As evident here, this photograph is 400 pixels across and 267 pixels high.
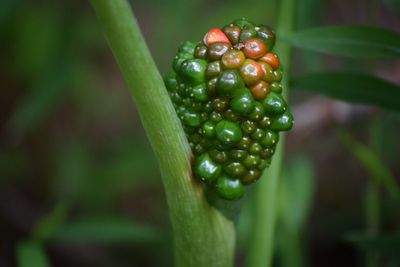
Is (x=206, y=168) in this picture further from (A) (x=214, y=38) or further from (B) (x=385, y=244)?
(B) (x=385, y=244)

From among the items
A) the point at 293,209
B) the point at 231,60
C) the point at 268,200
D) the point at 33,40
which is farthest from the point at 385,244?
the point at 33,40

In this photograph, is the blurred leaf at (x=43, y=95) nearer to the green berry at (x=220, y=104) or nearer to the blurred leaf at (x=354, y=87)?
the blurred leaf at (x=354, y=87)

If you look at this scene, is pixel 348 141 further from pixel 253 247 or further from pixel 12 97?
pixel 12 97

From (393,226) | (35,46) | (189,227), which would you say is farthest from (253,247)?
(35,46)

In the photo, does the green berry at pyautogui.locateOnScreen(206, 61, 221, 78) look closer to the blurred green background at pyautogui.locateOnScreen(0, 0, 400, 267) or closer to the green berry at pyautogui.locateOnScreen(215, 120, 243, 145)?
the green berry at pyautogui.locateOnScreen(215, 120, 243, 145)

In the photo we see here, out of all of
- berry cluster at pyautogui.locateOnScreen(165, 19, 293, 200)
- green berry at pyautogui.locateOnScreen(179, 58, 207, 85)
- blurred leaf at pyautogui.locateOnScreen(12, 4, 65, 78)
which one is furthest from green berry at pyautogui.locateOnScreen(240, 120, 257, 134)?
blurred leaf at pyautogui.locateOnScreen(12, 4, 65, 78)

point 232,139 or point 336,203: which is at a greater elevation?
point 232,139
